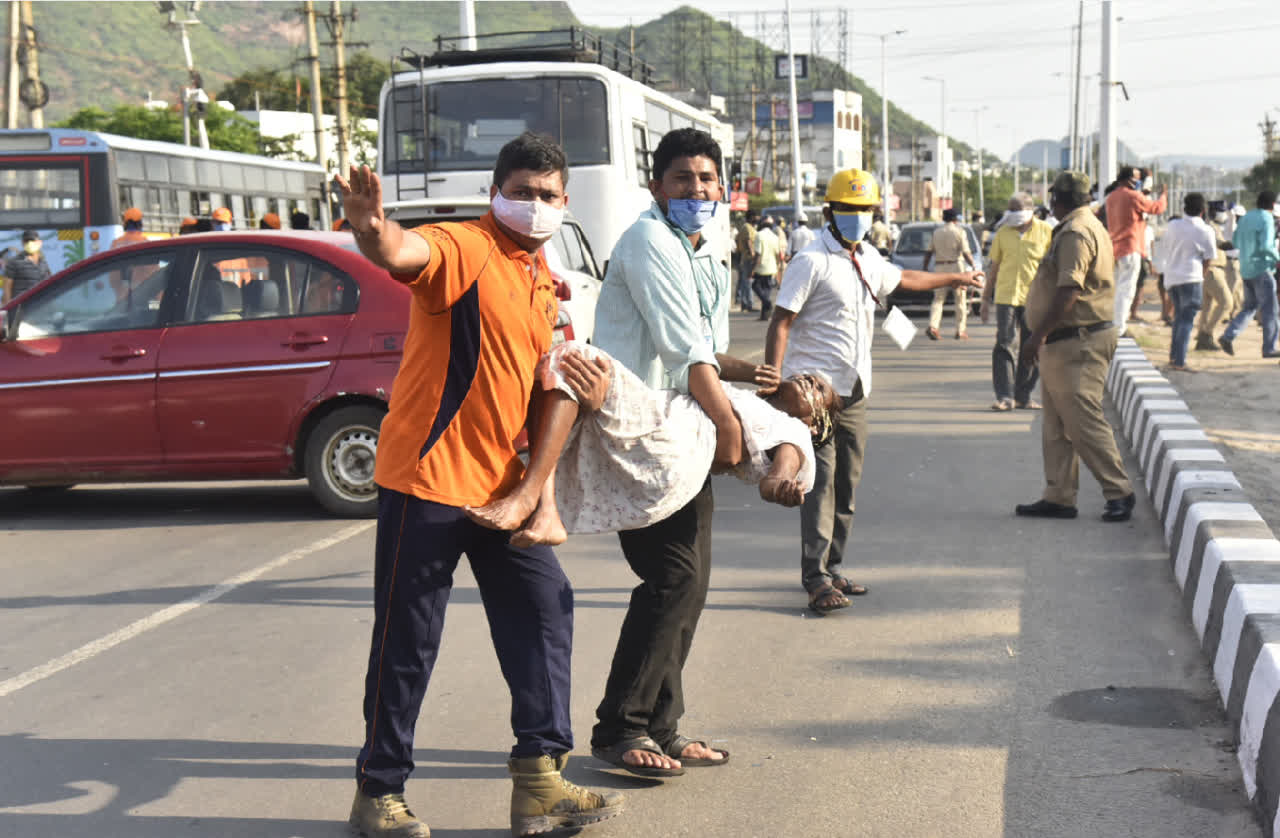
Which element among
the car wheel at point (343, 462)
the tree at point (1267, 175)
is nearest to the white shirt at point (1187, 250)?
the car wheel at point (343, 462)

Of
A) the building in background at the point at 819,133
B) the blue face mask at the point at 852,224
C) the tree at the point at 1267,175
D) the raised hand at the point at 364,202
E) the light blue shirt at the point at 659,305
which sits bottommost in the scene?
the light blue shirt at the point at 659,305

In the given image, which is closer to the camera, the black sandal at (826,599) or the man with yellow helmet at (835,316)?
the man with yellow helmet at (835,316)

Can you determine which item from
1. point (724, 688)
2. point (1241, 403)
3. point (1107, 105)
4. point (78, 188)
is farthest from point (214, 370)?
point (1107, 105)

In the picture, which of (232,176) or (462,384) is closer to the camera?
(462,384)

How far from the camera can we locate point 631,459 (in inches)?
163

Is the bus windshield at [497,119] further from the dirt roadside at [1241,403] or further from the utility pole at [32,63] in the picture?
the utility pole at [32,63]

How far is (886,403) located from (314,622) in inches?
344

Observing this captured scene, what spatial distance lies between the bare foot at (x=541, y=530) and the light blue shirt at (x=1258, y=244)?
15199 millimetres

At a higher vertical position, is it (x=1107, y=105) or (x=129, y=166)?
(x=1107, y=105)

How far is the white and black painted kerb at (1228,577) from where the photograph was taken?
14.0ft

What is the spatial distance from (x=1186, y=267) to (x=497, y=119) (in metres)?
7.39

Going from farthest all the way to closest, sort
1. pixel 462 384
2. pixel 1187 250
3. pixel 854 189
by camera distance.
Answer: pixel 1187 250
pixel 854 189
pixel 462 384

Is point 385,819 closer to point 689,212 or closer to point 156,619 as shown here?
point 689,212

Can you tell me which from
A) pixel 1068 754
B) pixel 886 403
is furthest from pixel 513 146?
pixel 886 403
